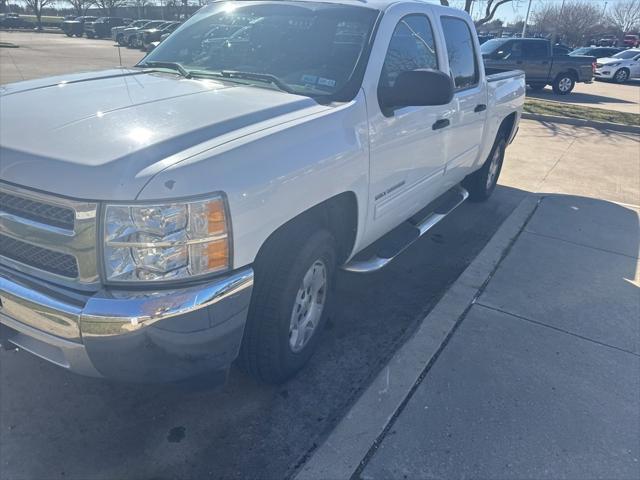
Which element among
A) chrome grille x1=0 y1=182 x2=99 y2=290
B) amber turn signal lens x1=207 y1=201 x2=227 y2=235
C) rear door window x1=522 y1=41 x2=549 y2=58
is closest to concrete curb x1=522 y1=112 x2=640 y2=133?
rear door window x1=522 y1=41 x2=549 y2=58

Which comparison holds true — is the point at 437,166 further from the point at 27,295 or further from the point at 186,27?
the point at 27,295

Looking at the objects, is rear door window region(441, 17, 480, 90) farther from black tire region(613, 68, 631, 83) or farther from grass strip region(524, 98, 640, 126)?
black tire region(613, 68, 631, 83)

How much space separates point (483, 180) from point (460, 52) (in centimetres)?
191

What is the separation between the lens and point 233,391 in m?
2.96

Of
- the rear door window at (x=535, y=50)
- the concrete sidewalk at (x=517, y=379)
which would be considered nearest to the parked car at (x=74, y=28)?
the rear door window at (x=535, y=50)

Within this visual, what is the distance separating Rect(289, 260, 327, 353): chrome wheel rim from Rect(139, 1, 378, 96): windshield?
1001mm

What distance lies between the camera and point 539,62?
60.2 feet

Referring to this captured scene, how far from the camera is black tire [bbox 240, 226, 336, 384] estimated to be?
2576 millimetres

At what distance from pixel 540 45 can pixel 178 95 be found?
60.9 feet

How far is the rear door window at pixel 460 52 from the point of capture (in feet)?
14.3

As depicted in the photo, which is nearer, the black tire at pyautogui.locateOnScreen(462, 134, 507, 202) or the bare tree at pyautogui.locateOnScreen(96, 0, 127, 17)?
the black tire at pyautogui.locateOnScreen(462, 134, 507, 202)

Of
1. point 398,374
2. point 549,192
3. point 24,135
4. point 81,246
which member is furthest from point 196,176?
point 549,192

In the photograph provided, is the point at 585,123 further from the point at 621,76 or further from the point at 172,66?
the point at 621,76

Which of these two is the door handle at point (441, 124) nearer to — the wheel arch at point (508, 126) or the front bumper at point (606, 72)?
the wheel arch at point (508, 126)
